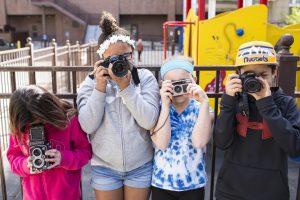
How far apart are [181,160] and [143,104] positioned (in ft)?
1.30

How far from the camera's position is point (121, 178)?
2037 mm

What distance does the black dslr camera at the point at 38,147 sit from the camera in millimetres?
1829

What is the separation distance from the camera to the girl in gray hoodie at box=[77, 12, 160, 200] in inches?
75.7

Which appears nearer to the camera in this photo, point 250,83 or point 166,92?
point 250,83

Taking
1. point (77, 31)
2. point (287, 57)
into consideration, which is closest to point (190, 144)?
point (287, 57)

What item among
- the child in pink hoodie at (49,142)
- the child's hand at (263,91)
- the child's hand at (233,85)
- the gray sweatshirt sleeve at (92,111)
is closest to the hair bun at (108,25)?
the gray sweatshirt sleeve at (92,111)

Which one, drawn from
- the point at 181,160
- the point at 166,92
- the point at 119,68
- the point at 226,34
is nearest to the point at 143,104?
the point at 166,92

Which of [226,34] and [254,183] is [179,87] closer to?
[254,183]

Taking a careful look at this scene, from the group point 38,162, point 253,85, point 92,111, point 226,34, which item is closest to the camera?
point 253,85

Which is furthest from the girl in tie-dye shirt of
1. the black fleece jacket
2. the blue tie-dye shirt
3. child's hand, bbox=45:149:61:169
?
child's hand, bbox=45:149:61:169

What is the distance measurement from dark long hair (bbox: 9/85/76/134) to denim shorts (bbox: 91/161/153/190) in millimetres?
383

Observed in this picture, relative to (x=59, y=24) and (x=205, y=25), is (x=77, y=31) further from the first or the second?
(x=205, y=25)

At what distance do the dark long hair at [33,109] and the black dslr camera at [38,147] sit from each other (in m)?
0.06

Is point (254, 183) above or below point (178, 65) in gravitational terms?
below
